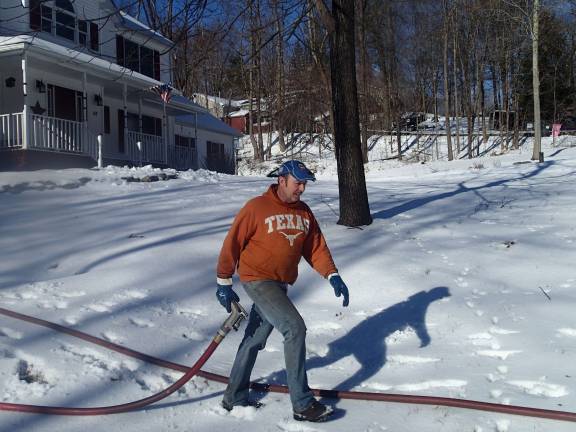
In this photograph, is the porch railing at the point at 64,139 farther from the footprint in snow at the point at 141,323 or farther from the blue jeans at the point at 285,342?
the blue jeans at the point at 285,342

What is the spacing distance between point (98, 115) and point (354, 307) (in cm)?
1638

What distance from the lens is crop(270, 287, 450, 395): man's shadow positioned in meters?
4.75

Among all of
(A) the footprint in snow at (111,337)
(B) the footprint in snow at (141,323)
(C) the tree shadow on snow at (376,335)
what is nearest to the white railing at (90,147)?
(B) the footprint in snow at (141,323)

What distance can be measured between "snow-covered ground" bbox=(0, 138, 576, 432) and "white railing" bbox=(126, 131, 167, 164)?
862 centimetres

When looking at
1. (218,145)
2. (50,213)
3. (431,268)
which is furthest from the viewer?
(218,145)

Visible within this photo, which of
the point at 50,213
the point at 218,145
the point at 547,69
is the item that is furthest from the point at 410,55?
the point at 50,213

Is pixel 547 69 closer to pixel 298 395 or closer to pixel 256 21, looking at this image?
pixel 256 21

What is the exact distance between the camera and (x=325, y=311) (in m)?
5.88

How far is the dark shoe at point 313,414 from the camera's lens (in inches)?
146

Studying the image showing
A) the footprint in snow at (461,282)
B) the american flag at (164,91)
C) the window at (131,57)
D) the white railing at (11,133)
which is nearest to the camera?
the footprint in snow at (461,282)

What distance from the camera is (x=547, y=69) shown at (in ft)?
140

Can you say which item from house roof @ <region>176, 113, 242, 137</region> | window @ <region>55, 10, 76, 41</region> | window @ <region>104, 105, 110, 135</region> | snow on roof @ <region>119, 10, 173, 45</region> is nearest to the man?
snow on roof @ <region>119, 10, 173, 45</region>

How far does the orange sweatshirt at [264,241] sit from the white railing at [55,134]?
13.0 metres

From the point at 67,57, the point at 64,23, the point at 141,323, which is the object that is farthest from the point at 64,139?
the point at 141,323
